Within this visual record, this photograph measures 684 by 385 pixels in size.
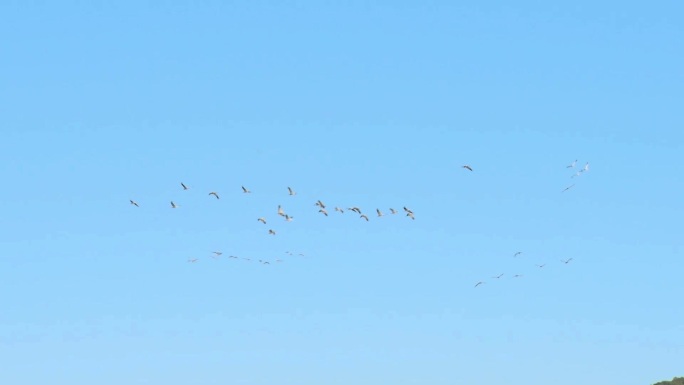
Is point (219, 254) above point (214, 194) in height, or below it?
below

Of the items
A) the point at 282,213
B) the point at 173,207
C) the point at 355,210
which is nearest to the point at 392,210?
the point at 355,210

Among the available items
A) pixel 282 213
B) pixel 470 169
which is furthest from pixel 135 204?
pixel 470 169

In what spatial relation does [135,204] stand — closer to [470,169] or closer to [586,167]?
[470,169]

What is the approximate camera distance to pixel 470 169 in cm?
13588

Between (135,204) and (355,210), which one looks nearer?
(135,204)

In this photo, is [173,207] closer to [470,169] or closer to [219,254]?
[219,254]

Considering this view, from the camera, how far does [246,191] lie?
13800 cm

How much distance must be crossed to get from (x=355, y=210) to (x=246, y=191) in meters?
20.5

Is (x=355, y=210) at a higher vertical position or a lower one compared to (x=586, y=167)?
higher

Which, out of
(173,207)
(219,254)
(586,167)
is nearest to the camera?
(586,167)

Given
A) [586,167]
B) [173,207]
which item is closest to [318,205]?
[173,207]

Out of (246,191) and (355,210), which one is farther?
(355,210)

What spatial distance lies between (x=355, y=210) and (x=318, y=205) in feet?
20.9

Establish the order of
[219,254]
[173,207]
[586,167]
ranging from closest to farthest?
[586,167] < [219,254] < [173,207]
